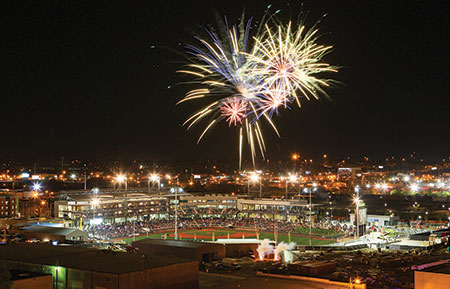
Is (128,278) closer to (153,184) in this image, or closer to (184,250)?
(184,250)

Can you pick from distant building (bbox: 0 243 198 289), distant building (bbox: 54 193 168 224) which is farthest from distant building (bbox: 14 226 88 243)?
distant building (bbox: 0 243 198 289)

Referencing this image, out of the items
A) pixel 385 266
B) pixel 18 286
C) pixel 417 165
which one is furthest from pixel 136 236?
pixel 417 165

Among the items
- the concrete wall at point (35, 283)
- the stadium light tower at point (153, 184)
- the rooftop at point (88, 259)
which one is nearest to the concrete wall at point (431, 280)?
the rooftop at point (88, 259)

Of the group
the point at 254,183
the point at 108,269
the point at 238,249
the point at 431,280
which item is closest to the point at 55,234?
A: the point at 238,249

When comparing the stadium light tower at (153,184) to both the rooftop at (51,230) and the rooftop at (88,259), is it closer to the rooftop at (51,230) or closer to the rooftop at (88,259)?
the rooftop at (51,230)

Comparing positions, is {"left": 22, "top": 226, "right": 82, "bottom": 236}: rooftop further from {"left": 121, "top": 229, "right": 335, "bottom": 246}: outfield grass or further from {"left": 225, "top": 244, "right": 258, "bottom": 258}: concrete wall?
{"left": 225, "top": 244, "right": 258, "bottom": 258}: concrete wall

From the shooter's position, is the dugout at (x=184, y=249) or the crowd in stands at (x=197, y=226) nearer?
the dugout at (x=184, y=249)
